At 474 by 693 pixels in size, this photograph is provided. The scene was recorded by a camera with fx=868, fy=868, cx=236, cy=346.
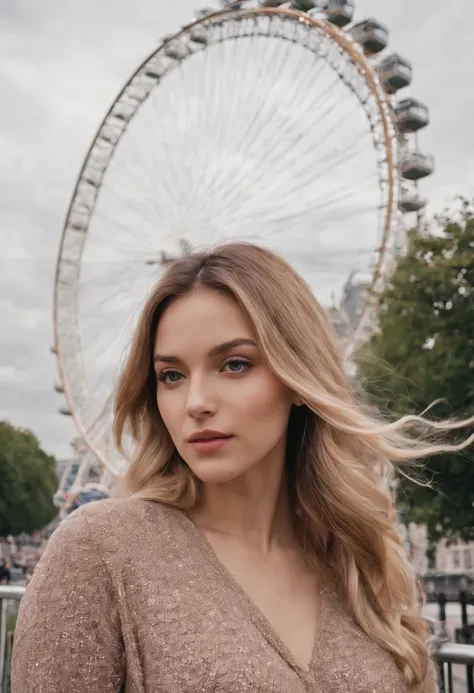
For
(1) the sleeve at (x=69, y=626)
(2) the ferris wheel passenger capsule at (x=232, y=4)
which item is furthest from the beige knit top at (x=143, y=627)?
(2) the ferris wheel passenger capsule at (x=232, y=4)

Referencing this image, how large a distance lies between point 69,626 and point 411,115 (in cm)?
1774

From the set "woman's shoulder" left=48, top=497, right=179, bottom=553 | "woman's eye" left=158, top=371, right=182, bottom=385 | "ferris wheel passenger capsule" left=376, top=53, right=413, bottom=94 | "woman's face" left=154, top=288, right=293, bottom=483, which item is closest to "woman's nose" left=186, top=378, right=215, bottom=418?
"woman's face" left=154, top=288, right=293, bottom=483

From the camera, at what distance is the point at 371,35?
18344 millimetres

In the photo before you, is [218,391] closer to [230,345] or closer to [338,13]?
[230,345]

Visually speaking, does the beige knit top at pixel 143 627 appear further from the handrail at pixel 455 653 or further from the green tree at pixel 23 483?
the green tree at pixel 23 483

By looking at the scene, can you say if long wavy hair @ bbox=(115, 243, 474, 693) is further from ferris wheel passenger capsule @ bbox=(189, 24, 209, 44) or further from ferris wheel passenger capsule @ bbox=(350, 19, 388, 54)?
ferris wheel passenger capsule @ bbox=(189, 24, 209, 44)

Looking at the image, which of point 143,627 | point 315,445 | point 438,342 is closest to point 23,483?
point 438,342

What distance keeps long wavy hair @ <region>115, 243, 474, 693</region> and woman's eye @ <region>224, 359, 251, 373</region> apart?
0.07 m

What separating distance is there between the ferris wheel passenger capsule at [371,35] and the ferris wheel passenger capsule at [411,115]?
4.20 feet

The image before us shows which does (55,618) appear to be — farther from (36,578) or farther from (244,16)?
(244,16)

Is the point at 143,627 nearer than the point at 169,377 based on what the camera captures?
Yes

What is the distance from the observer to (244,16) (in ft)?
65.3

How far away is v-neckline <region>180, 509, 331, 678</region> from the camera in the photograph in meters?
1.96

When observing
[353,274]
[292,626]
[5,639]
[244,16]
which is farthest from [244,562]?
[244,16]
